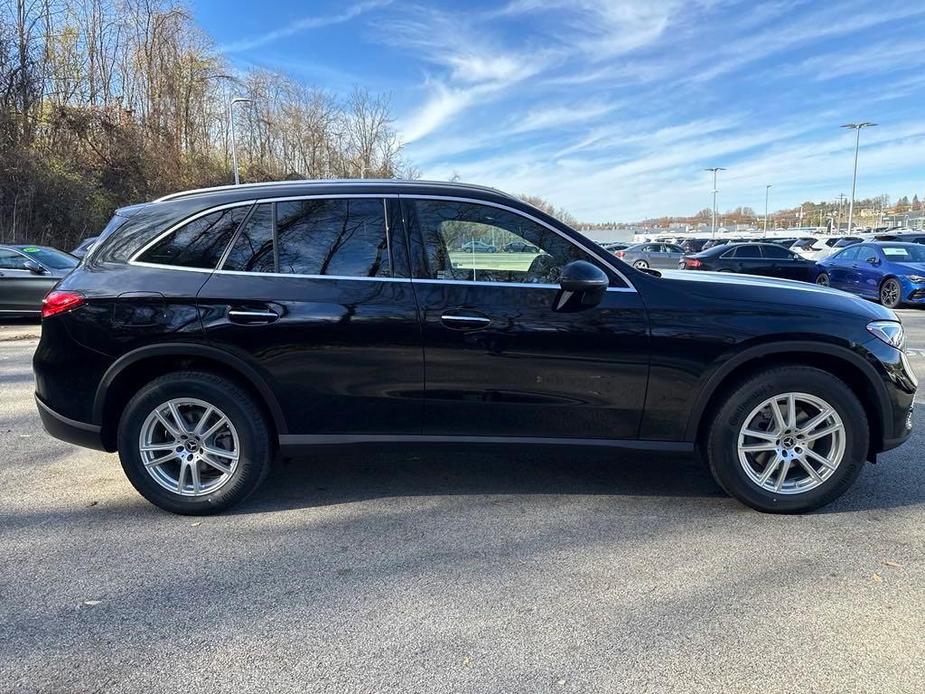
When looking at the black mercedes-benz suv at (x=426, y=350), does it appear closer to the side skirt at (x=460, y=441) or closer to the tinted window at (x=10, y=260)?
the side skirt at (x=460, y=441)

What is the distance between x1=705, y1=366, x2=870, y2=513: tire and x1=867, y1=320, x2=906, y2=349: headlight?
338 millimetres

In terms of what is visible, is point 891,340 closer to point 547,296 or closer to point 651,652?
point 547,296

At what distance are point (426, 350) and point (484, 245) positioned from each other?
0.68m

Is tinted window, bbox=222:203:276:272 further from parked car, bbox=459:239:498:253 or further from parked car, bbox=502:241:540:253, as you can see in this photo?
parked car, bbox=502:241:540:253

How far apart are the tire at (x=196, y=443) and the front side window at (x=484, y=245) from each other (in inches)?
50.7

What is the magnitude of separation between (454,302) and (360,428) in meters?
0.89

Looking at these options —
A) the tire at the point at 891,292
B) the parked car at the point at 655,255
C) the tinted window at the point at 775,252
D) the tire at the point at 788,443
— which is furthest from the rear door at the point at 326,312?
the parked car at the point at 655,255

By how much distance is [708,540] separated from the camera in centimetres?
322

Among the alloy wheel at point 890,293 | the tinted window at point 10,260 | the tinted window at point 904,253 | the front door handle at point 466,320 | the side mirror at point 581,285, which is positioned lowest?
the alloy wheel at point 890,293

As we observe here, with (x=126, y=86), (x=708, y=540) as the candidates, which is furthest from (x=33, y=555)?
(x=126, y=86)

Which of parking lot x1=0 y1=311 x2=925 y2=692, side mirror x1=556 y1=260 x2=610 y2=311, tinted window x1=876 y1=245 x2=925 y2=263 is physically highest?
tinted window x1=876 y1=245 x2=925 y2=263

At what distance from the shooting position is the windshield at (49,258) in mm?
11000

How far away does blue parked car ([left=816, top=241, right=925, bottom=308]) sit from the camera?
13.9 meters

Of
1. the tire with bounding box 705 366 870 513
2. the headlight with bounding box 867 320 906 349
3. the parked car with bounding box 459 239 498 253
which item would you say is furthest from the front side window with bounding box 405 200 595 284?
the headlight with bounding box 867 320 906 349
